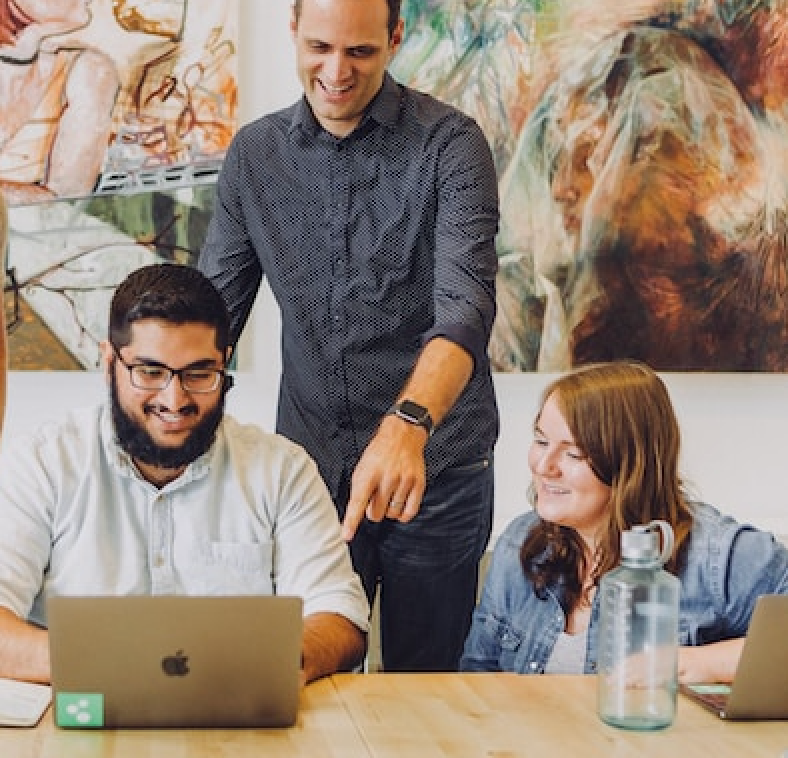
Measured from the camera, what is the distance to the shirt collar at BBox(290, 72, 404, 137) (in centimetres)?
275

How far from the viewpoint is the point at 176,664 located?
5.65 ft

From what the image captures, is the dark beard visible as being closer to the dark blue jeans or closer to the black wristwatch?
the black wristwatch

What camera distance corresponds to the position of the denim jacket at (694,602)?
7.57 ft

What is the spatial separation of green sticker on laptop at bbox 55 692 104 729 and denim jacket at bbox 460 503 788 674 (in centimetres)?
83

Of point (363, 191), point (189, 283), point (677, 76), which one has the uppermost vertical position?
point (677, 76)

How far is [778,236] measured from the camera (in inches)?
140

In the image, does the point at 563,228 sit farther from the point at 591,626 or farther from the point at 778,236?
the point at 591,626

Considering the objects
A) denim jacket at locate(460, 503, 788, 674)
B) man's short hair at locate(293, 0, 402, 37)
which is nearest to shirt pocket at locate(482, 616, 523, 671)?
denim jacket at locate(460, 503, 788, 674)

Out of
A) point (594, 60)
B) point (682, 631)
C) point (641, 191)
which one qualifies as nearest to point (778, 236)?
point (641, 191)

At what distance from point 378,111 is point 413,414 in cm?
70

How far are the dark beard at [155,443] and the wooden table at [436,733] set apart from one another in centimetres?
50

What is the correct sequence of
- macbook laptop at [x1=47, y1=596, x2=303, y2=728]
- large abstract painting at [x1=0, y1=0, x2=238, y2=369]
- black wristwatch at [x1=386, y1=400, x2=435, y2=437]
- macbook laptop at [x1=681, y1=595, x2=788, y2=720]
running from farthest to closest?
large abstract painting at [x1=0, y1=0, x2=238, y2=369] < black wristwatch at [x1=386, y1=400, x2=435, y2=437] < macbook laptop at [x1=681, y1=595, x2=788, y2=720] < macbook laptop at [x1=47, y1=596, x2=303, y2=728]

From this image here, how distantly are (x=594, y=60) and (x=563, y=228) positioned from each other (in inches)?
15.3

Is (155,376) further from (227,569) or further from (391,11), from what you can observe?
(391,11)
